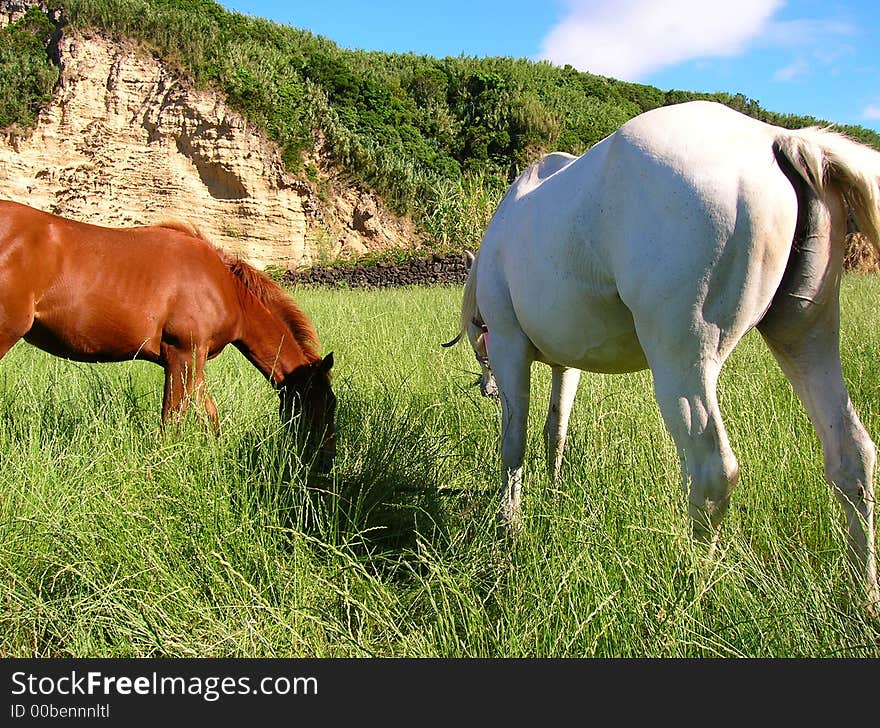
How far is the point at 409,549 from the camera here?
2.53 metres

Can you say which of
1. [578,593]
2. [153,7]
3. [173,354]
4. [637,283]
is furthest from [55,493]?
[153,7]

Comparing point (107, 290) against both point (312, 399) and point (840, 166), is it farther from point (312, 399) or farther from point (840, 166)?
point (840, 166)

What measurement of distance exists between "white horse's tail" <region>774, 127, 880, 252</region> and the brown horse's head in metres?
2.59

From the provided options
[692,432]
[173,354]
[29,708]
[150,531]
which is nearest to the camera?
[29,708]

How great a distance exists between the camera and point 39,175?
16484mm

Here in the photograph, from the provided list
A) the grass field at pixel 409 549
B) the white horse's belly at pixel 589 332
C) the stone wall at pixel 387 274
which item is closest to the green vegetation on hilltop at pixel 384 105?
the stone wall at pixel 387 274

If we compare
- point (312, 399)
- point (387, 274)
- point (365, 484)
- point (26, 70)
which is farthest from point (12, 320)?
point (26, 70)

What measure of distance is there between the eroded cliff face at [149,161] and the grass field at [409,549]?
14.4 m

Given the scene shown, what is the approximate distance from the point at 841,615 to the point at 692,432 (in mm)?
622

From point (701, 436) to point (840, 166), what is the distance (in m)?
0.89

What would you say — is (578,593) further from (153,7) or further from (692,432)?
(153,7)

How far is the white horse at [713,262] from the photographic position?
1.97 meters

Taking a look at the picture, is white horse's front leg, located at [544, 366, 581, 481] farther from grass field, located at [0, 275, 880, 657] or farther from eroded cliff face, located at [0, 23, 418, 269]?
eroded cliff face, located at [0, 23, 418, 269]

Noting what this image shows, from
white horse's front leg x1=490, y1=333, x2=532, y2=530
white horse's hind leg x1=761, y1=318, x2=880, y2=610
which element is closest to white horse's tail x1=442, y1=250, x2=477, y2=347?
white horse's front leg x1=490, y1=333, x2=532, y2=530
